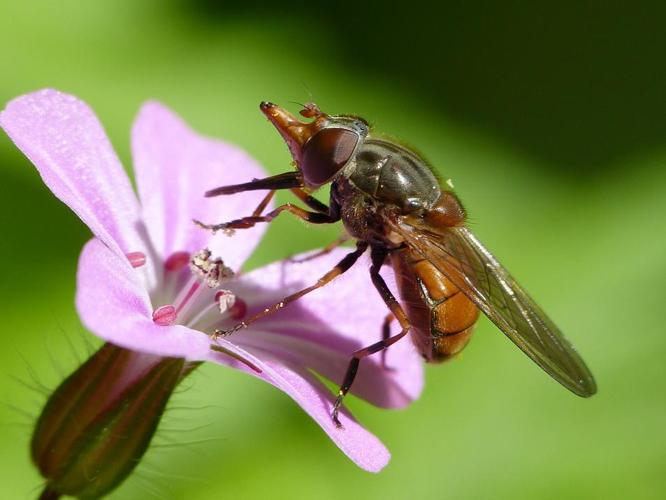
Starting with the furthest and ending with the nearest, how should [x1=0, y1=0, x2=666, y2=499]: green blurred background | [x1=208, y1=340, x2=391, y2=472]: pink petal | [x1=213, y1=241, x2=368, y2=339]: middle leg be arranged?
[x1=0, y1=0, x2=666, y2=499]: green blurred background → [x1=213, y1=241, x2=368, y2=339]: middle leg → [x1=208, y1=340, x2=391, y2=472]: pink petal

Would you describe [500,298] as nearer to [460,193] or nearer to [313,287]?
[313,287]

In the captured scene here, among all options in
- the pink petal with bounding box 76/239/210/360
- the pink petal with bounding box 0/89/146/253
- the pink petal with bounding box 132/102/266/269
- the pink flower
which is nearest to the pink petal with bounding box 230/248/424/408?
the pink flower

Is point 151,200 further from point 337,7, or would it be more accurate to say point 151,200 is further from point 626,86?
point 626,86

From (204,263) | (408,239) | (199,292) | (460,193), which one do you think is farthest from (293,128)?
(460,193)

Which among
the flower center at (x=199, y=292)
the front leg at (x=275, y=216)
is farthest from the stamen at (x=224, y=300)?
the front leg at (x=275, y=216)

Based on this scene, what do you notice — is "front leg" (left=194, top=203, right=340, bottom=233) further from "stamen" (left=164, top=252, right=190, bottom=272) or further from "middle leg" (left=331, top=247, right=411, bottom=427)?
"stamen" (left=164, top=252, right=190, bottom=272)

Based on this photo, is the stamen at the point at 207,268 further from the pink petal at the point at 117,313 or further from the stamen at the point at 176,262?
the pink petal at the point at 117,313
